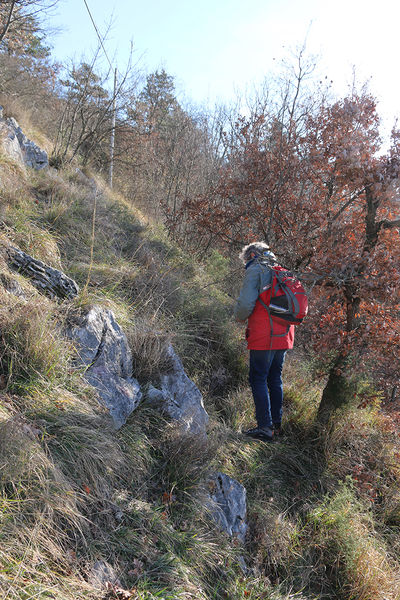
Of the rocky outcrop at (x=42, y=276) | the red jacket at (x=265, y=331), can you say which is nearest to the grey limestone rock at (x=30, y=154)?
the rocky outcrop at (x=42, y=276)

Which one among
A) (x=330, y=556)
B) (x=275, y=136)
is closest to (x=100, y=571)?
(x=330, y=556)

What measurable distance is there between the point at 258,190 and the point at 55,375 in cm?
503

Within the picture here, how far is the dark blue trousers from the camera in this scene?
3.90 metres

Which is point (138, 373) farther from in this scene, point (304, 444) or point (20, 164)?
point (20, 164)

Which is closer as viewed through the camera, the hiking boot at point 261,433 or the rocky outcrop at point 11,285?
the rocky outcrop at point 11,285

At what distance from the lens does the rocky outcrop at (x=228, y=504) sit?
116 inches

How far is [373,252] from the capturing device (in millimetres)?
4016

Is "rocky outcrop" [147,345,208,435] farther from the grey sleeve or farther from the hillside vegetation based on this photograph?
the grey sleeve

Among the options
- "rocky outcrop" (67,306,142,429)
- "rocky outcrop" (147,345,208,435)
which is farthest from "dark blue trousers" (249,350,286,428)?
"rocky outcrop" (67,306,142,429)

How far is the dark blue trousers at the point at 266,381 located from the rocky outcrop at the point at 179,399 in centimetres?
61

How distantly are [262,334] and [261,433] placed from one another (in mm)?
1157

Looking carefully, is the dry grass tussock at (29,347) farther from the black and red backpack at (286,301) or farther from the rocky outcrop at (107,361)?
the black and red backpack at (286,301)

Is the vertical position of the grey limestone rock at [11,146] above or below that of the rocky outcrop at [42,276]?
above

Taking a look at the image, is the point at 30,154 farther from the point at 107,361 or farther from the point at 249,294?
the point at 249,294
